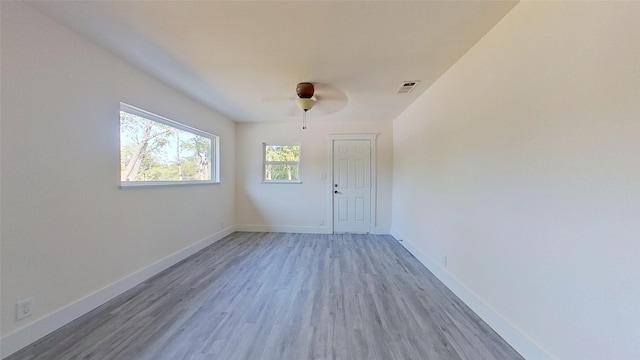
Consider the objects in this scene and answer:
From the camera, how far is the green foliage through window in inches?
215

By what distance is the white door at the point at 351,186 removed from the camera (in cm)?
529

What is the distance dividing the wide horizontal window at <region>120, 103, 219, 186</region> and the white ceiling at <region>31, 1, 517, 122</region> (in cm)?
56

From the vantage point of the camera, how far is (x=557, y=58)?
1.44m

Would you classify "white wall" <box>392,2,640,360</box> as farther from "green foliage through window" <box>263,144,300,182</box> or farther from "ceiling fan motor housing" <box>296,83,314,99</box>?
"green foliage through window" <box>263,144,300,182</box>

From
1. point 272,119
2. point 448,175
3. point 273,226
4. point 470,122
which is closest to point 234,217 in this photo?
point 273,226

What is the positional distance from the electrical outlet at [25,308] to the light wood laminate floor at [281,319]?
22 cm

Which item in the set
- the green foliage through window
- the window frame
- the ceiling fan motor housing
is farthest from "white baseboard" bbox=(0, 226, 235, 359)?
the ceiling fan motor housing

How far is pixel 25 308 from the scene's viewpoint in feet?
5.74

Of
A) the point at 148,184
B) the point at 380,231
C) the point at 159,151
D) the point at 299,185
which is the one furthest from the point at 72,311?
the point at 380,231

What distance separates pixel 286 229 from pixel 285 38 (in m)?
4.01

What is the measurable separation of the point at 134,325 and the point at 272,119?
398 cm

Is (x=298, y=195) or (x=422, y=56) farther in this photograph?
(x=298, y=195)

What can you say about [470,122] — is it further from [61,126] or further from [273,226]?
[273,226]

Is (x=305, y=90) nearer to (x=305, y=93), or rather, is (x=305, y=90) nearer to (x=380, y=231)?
(x=305, y=93)
